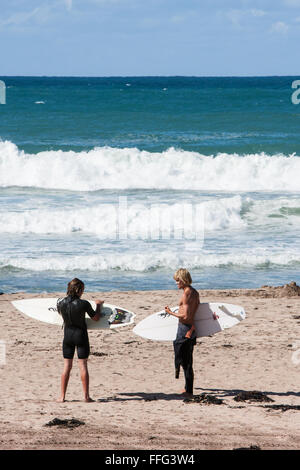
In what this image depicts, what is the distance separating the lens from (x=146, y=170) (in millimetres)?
27469

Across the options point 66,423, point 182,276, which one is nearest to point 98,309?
point 182,276

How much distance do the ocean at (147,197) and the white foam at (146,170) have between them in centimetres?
5

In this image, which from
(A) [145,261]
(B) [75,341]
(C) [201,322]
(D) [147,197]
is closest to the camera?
(B) [75,341]

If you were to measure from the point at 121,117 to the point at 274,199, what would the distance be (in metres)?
22.7

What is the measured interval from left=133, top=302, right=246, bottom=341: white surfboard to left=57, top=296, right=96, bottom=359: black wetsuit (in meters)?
1.02

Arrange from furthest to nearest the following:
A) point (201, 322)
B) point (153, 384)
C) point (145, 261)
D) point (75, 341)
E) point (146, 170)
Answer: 1. point (146, 170)
2. point (145, 261)
3. point (153, 384)
4. point (201, 322)
5. point (75, 341)

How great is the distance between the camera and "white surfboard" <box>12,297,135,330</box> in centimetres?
818

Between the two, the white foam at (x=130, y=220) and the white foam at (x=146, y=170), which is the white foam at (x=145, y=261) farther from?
the white foam at (x=146, y=170)

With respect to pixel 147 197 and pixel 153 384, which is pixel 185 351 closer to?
pixel 153 384

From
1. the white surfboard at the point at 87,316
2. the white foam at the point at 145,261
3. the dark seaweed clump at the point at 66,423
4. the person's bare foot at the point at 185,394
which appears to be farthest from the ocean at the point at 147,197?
the dark seaweed clump at the point at 66,423

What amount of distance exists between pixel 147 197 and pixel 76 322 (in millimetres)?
15037

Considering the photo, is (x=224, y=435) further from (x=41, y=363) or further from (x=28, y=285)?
(x=28, y=285)

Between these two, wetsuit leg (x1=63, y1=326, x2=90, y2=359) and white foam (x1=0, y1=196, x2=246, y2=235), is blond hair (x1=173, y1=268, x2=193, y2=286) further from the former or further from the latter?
white foam (x1=0, y1=196, x2=246, y2=235)
